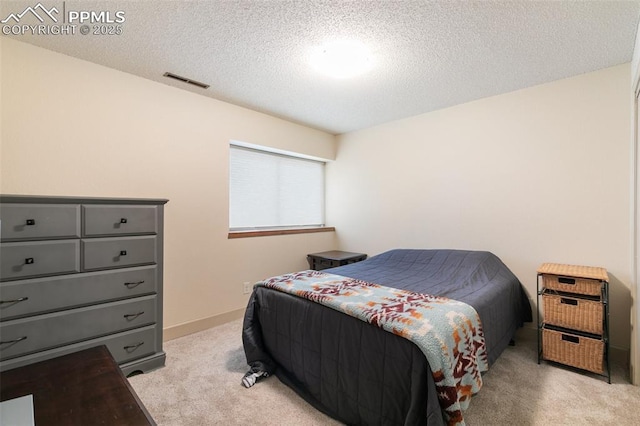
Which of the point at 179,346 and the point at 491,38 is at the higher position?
the point at 491,38

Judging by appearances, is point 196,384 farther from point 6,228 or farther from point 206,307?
point 6,228

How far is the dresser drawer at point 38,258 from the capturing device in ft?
5.15

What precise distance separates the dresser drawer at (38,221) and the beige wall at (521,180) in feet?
10.0

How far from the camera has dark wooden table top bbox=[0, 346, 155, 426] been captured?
0.85 metres

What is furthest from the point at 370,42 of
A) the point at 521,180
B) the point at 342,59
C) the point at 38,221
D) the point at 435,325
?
the point at 38,221

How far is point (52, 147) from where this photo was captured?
6.86 ft

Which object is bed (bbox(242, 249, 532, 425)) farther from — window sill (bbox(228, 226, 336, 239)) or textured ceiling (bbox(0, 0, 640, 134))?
textured ceiling (bbox(0, 0, 640, 134))

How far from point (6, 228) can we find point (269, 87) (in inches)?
82.2

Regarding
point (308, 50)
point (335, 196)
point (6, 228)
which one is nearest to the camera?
point (6, 228)

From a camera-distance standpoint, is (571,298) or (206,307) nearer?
(571,298)

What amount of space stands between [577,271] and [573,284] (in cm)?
13

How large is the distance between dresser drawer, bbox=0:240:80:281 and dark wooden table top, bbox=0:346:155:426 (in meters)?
0.79

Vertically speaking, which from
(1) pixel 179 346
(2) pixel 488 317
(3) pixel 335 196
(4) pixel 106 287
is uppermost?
(3) pixel 335 196

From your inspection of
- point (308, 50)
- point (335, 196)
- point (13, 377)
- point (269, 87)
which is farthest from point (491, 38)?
point (13, 377)
